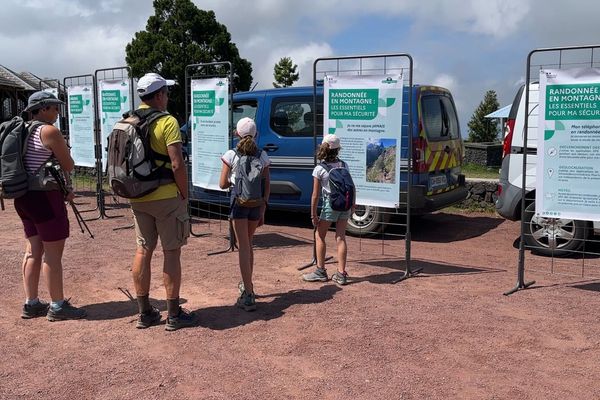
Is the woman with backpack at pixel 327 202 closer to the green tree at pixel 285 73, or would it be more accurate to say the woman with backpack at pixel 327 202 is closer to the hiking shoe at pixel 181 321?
the hiking shoe at pixel 181 321

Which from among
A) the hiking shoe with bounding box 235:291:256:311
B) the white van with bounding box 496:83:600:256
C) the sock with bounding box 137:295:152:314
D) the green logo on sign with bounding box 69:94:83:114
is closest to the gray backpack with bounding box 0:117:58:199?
the sock with bounding box 137:295:152:314

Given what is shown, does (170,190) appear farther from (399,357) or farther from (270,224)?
(270,224)

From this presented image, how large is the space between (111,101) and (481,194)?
19.9 feet

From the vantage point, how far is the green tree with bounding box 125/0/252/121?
28.0 meters

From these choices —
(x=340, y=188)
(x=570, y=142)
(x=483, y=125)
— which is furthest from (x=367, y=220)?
(x=483, y=125)

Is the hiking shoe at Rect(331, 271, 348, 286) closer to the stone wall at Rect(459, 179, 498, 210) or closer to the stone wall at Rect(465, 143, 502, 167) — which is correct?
the stone wall at Rect(459, 179, 498, 210)

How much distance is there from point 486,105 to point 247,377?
3272 cm

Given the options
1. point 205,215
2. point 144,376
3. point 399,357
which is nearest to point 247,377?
point 144,376

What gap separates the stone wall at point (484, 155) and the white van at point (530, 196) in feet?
38.7

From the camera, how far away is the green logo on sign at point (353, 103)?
568 centimetres

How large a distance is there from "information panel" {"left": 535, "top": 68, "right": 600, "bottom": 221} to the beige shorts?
3.04 meters

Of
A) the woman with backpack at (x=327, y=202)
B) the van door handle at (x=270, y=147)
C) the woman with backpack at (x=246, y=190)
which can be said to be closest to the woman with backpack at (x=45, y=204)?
the woman with backpack at (x=246, y=190)

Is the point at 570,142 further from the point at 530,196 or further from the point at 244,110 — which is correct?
the point at 244,110

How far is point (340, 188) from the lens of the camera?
5336 mm
